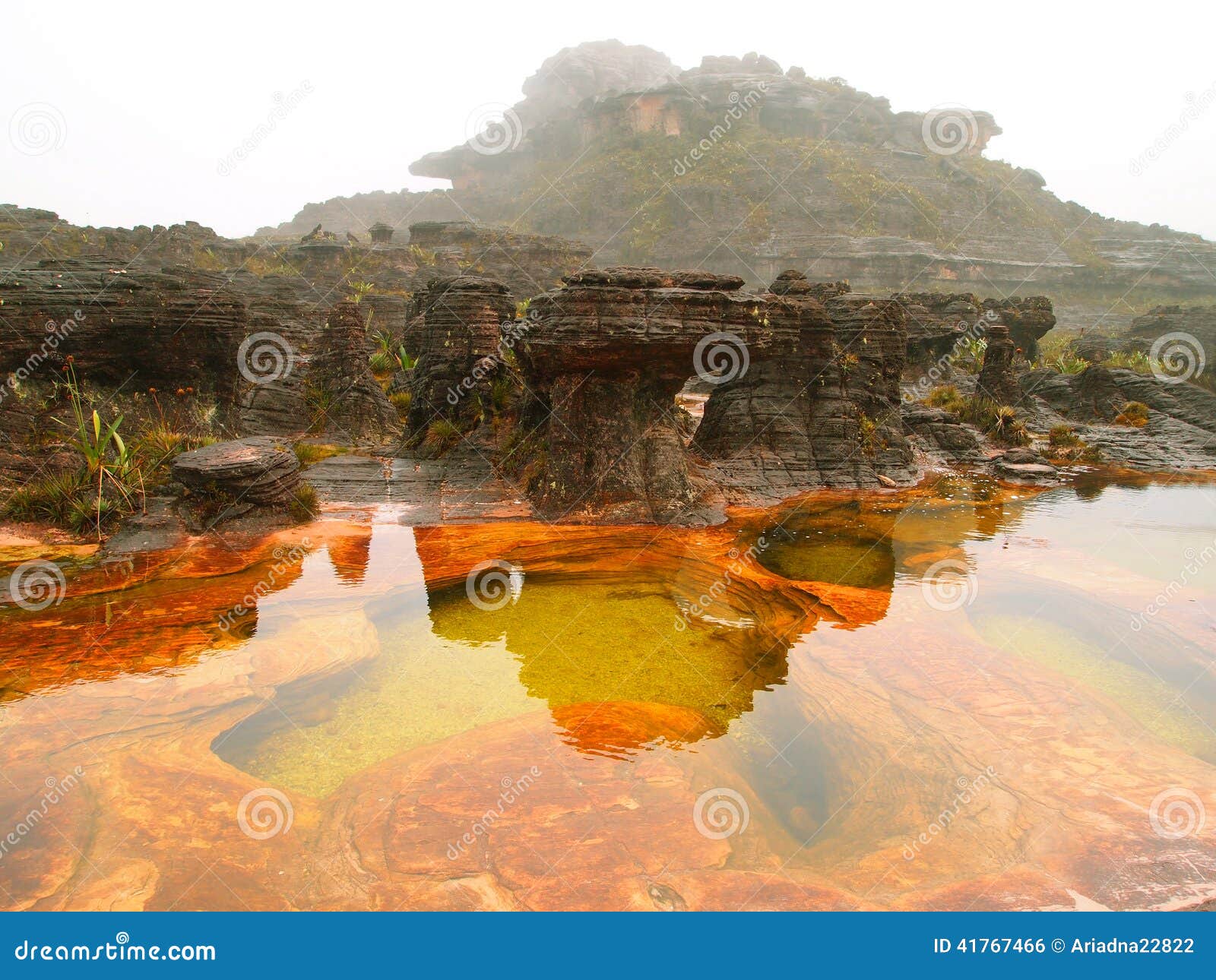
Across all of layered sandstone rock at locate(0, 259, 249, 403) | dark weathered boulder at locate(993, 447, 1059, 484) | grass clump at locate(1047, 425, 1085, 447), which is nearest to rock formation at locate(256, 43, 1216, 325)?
grass clump at locate(1047, 425, 1085, 447)

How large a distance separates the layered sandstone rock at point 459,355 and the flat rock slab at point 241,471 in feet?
14.8

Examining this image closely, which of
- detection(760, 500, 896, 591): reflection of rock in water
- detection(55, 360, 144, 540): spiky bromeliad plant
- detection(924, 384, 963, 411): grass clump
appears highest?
detection(924, 384, 963, 411): grass clump

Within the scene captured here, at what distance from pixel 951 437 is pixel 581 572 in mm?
12214

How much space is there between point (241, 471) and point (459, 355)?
18.9 ft

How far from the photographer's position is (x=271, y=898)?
11.1ft

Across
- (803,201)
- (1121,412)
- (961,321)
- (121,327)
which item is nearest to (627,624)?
(121,327)

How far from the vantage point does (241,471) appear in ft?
30.5

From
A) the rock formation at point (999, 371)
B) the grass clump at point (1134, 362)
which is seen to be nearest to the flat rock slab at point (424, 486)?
the rock formation at point (999, 371)

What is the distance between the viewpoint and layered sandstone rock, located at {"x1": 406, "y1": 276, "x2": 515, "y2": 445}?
14211mm

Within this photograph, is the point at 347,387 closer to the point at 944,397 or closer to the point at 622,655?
the point at 622,655

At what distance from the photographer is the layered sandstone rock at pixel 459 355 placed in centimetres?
1421

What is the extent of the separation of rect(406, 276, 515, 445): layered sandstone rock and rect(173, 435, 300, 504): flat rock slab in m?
4.52

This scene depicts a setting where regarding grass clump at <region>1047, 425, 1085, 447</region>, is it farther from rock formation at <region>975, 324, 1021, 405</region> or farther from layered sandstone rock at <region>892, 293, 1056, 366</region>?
layered sandstone rock at <region>892, 293, 1056, 366</region>

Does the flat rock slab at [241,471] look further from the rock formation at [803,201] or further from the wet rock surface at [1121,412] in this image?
the rock formation at [803,201]
